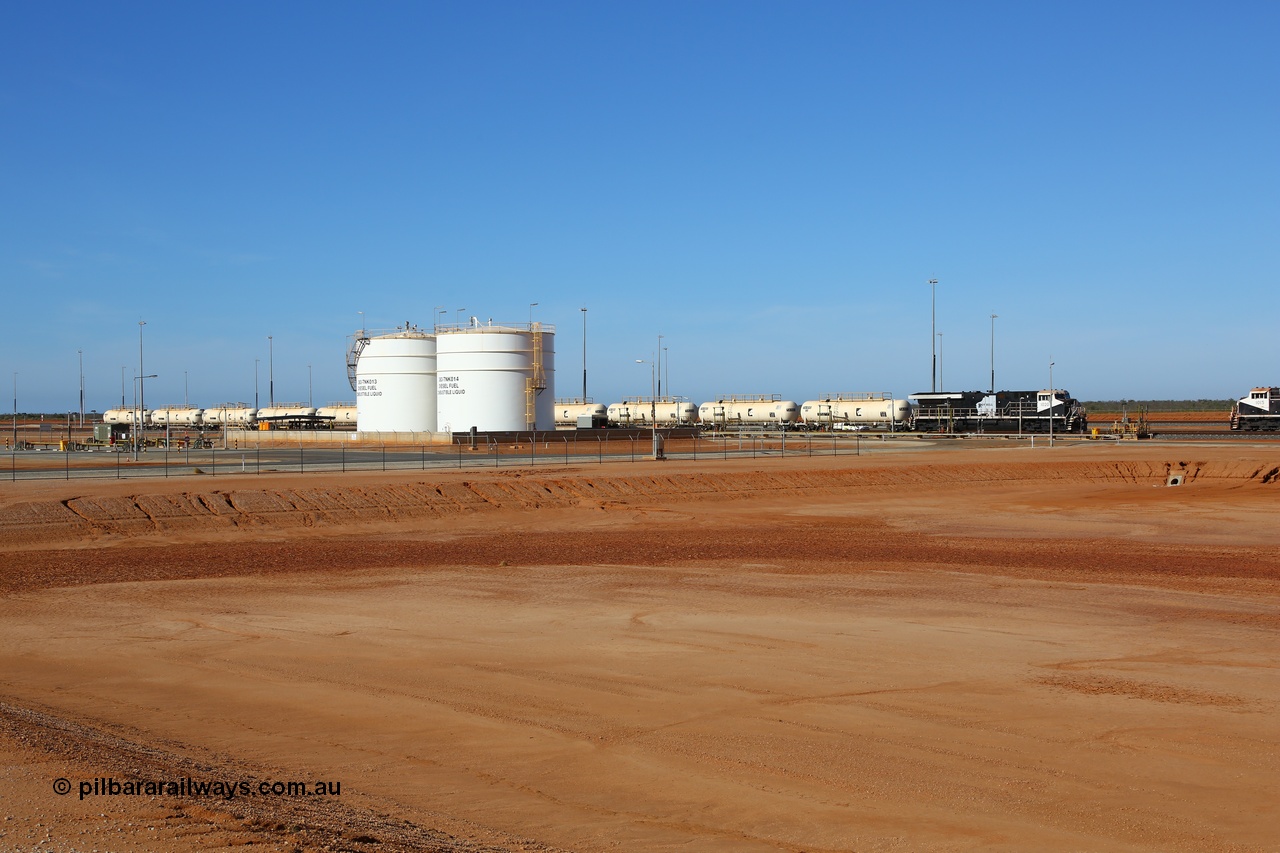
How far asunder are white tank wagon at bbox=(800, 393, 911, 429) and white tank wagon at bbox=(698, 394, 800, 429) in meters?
1.76

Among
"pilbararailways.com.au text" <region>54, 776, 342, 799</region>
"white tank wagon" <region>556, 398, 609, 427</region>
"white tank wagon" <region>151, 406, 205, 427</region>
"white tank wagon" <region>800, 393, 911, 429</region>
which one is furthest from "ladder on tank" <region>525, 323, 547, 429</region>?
"white tank wagon" <region>151, 406, 205, 427</region>

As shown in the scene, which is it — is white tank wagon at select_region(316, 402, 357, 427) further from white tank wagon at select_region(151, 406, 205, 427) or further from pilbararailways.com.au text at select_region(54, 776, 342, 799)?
pilbararailways.com.au text at select_region(54, 776, 342, 799)

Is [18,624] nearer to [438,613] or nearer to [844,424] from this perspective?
[438,613]

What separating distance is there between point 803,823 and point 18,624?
15.0 meters

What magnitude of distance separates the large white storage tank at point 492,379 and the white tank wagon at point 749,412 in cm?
3478

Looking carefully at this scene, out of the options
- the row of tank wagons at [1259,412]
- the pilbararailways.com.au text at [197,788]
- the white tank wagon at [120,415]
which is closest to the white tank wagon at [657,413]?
the row of tank wagons at [1259,412]

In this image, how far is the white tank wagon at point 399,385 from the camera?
84.2 meters

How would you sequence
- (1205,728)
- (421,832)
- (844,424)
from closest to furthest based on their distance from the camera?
(421,832) < (1205,728) < (844,424)

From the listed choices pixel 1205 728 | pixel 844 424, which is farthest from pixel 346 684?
pixel 844 424

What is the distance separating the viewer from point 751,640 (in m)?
16.0

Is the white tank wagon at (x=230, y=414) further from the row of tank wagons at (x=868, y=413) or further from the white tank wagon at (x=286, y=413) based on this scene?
the row of tank wagons at (x=868, y=413)

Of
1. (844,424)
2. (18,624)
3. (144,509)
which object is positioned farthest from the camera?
(844,424)

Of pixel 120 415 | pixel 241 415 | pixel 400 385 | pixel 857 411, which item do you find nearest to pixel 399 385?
pixel 400 385

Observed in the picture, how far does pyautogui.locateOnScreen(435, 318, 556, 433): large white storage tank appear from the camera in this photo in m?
80.1
